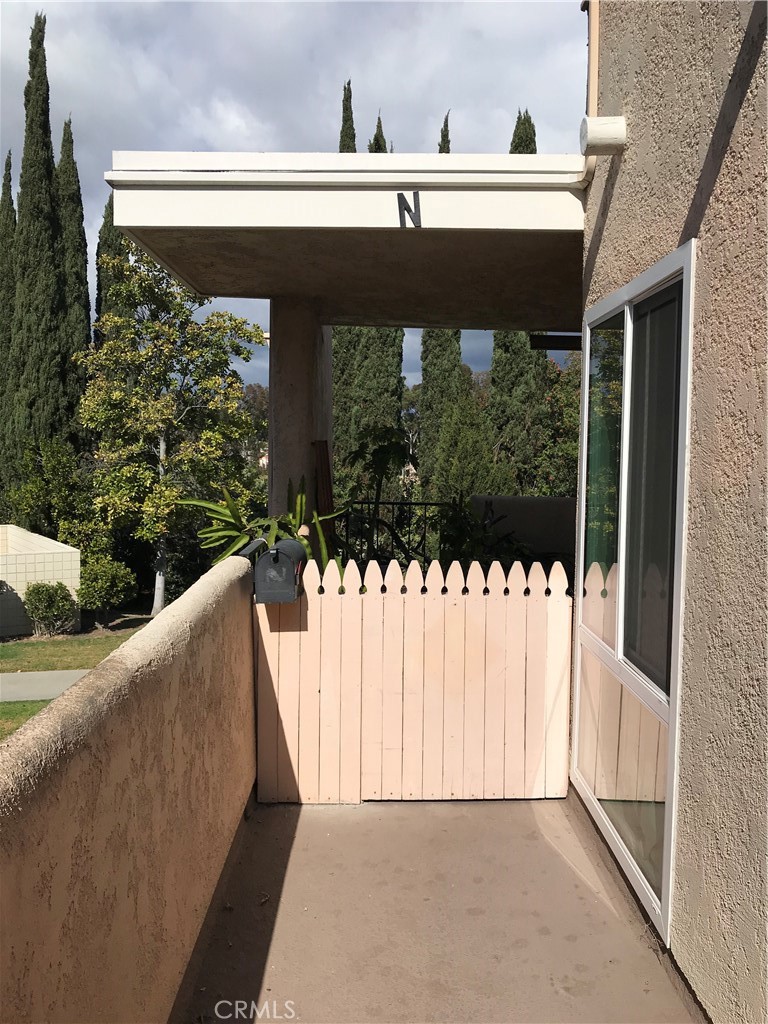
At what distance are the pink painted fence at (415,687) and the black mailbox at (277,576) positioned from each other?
223mm

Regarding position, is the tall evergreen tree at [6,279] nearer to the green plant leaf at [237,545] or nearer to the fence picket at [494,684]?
the green plant leaf at [237,545]

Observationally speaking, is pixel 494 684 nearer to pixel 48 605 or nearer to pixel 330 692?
pixel 330 692

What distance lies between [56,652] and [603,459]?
1242 cm

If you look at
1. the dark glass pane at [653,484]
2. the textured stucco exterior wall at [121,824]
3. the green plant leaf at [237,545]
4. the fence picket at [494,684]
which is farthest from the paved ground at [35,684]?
the dark glass pane at [653,484]

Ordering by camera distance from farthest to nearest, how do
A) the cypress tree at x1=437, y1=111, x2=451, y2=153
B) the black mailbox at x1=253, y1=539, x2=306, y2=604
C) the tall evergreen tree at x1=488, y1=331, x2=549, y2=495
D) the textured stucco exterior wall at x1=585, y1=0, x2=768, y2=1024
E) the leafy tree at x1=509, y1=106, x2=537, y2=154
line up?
the cypress tree at x1=437, y1=111, x2=451, y2=153 < the leafy tree at x1=509, y1=106, x2=537, y2=154 < the tall evergreen tree at x1=488, y1=331, x2=549, y2=495 < the black mailbox at x1=253, y1=539, x2=306, y2=604 < the textured stucco exterior wall at x1=585, y1=0, x2=768, y2=1024

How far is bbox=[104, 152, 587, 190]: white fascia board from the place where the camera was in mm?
3768

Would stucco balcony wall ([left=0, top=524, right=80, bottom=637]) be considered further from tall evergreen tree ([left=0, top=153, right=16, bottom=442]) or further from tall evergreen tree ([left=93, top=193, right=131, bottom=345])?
tall evergreen tree ([left=93, top=193, right=131, bottom=345])

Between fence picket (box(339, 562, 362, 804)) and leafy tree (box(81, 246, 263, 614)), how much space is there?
1190 centimetres

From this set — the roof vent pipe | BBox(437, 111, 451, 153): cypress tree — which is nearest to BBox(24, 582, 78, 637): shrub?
the roof vent pipe

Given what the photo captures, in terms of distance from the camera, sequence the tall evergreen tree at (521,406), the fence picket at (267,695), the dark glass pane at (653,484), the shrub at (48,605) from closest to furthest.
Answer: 1. the dark glass pane at (653,484)
2. the fence picket at (267,695)
3. the shrub at (48,605)
4. the tall evergreen tree at (521,406)

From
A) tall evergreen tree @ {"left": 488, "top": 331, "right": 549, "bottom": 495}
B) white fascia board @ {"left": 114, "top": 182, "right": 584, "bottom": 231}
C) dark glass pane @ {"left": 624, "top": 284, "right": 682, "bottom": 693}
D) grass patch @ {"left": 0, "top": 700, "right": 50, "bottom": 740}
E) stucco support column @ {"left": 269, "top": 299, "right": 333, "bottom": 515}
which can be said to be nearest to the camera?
dark glass pane @ {"left": 624, "top": 284, "right": 682, "bottom": 693}

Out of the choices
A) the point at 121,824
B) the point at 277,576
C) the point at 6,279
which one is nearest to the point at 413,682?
the point at 277,576

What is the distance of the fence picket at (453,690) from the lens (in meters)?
3.92

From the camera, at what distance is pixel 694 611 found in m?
2.39
